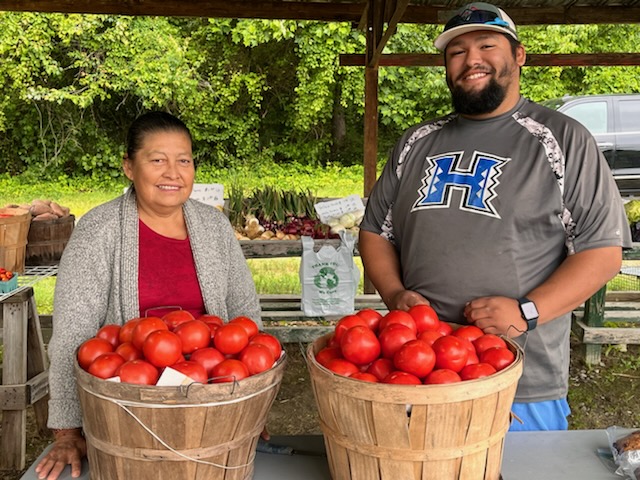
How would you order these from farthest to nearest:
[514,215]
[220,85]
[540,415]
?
1. [220,85]
2. [540,415]
3. [514,215]

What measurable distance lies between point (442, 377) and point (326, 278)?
3.53 metres

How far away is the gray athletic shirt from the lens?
196cm

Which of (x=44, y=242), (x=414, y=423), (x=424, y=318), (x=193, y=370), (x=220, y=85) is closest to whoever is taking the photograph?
(x=414, y=423)

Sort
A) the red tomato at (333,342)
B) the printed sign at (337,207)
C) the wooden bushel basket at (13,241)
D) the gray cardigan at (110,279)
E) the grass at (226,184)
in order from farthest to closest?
1. the grass at (226,184)
2. the printed sign at (337,207)
3. the wooden bushel basket at (13,241)
4. the gray cardigan at (110,279)
5. the red tomato at (333,342)

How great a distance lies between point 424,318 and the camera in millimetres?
1624

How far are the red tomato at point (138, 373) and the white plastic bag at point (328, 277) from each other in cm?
339

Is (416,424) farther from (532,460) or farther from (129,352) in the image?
(129,352)

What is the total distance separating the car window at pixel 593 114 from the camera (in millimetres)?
9836

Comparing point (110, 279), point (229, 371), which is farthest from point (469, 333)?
point (110, 279)

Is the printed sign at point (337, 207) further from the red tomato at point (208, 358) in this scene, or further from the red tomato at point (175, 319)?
the red tomato at point (208, 358)

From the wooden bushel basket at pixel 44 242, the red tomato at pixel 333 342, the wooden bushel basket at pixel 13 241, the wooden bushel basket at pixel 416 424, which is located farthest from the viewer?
the wooden bushel basket at pixel 44 242

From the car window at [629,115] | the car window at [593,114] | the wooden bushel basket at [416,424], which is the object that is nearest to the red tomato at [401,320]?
the wooden bushel basket at [416,424]

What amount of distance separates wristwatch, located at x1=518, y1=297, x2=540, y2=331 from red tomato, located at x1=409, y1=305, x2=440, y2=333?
0.37m

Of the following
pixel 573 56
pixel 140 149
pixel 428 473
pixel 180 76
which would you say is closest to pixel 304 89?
pixel 180 76
